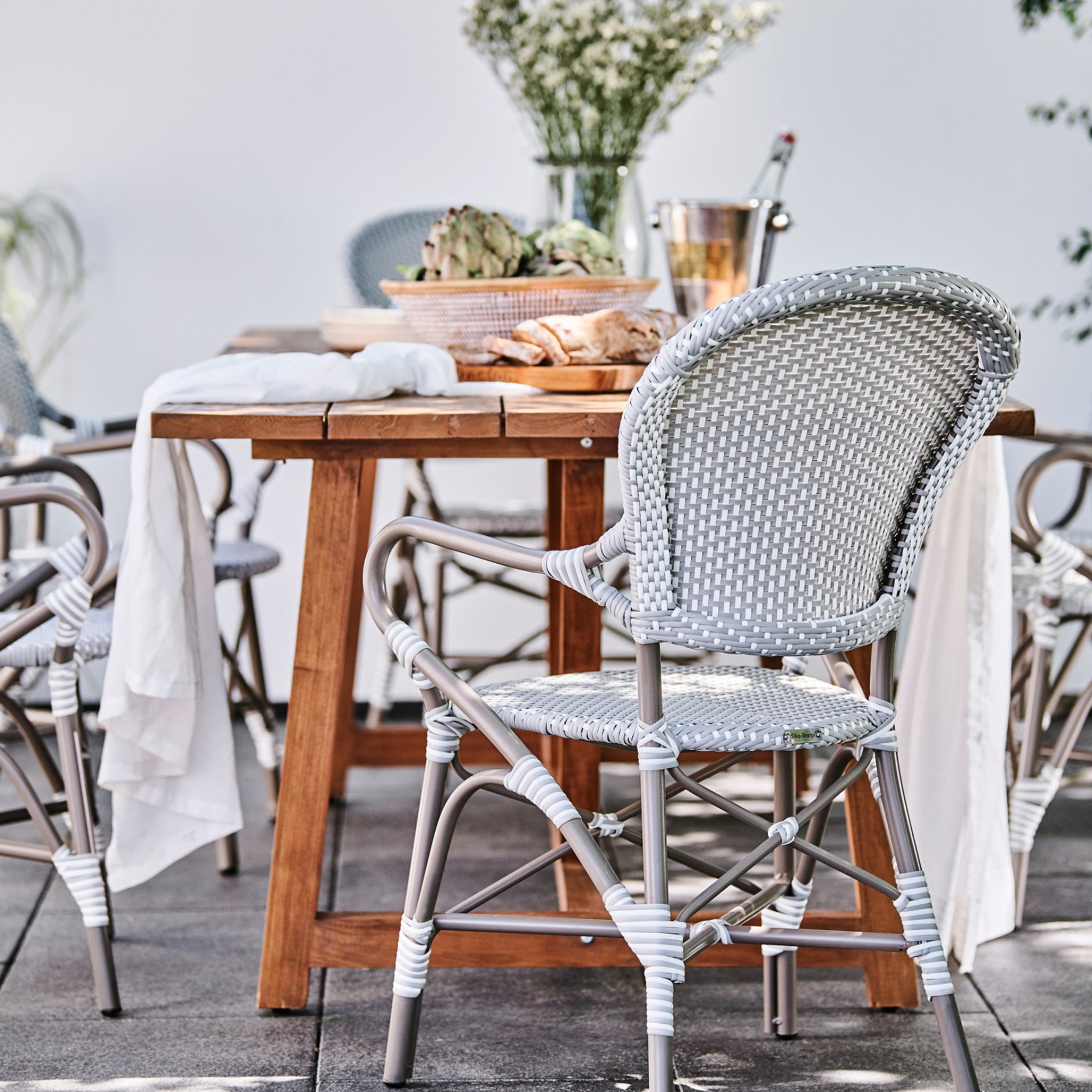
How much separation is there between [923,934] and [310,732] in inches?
33.4

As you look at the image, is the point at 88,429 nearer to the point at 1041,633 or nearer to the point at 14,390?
the point at 14,390

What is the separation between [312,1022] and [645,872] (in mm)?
769

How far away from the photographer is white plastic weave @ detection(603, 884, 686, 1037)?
138cm

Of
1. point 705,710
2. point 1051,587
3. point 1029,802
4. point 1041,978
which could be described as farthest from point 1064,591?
point 705,710

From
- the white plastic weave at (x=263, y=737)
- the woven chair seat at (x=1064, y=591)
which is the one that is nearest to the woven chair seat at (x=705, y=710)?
the woven chair seat at (x=1064, y=591)

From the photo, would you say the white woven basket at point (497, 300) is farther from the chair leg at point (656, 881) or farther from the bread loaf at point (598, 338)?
the chair leg at point (656, 881)

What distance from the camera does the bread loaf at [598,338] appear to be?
6.41 ft

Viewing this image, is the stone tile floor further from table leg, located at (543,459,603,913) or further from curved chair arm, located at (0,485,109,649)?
curved chair arm, located at (0,485,109,649)

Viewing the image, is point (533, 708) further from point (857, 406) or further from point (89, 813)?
point (89, 813)

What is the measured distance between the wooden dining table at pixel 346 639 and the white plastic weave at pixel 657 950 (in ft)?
1.70

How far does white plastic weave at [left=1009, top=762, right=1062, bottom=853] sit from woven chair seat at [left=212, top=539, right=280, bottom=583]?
1422 millimetres

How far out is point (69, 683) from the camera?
1.94 meters

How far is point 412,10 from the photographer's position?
11.3ft

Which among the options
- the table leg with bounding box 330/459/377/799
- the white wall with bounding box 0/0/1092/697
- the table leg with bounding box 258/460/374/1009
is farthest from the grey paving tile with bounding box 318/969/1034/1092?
the white wall with bounding box 0/0/1092/697
